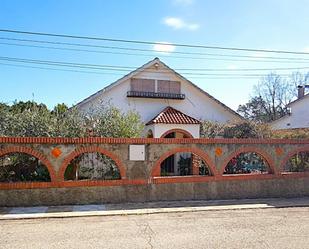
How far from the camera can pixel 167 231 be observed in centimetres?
735

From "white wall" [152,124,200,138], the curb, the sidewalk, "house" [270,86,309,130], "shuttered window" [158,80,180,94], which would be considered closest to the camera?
the curb

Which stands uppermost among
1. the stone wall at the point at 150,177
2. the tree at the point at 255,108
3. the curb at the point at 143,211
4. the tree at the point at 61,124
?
the tree at the point at 255,108

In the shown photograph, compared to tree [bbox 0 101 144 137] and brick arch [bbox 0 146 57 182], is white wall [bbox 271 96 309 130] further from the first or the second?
brick arch [bbox 0 146 57 182]

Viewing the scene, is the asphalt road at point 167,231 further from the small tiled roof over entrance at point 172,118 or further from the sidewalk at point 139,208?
the small tiled roof over entrance at point 172,118

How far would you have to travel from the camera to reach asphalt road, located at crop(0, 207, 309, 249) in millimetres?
6391

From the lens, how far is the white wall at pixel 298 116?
30.1m

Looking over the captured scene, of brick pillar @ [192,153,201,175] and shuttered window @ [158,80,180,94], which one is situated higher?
shuttered window @ [158,80,180,94]

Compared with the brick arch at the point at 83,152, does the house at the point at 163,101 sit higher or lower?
higher

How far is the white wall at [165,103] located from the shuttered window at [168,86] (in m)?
0.27

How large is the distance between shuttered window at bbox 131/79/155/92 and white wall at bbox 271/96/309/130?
45.9 feet

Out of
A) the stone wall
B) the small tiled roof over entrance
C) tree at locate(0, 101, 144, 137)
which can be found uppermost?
the small tiled roof over entrance

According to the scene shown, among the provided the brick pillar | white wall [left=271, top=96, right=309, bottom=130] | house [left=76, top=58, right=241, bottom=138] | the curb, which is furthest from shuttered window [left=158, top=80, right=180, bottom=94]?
white wall [left=271, top=96, right=309, bottom=130]

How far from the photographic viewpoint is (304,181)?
1243cm

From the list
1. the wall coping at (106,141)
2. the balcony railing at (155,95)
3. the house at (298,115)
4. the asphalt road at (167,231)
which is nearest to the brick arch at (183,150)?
the wall coping at (106,141)
